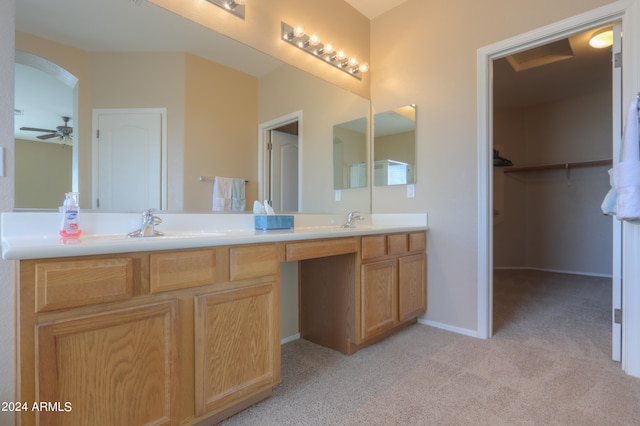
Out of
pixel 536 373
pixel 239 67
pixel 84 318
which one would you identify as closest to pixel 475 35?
pixel 239 67

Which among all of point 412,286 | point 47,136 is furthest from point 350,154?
point 47,136

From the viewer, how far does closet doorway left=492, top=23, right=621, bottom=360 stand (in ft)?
11.7

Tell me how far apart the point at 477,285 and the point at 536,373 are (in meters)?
0.67

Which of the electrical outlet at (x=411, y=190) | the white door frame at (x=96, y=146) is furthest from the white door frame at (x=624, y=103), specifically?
the white door frame at (x=96, y=146)

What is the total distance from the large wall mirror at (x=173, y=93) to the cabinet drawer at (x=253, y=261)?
557 mm

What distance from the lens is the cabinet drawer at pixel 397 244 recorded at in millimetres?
2219

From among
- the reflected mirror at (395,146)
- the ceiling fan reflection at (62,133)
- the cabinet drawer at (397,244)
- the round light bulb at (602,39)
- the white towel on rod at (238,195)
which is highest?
the round light bulb at (602,39)

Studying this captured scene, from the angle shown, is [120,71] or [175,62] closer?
[120,71]

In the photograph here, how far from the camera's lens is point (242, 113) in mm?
2018

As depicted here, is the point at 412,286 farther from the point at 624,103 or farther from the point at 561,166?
the point at 561,166

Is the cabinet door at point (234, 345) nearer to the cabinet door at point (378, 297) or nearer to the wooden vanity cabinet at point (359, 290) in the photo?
the wooden vanity cabinet at point (359, 290)

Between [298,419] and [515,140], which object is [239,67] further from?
[515,140]

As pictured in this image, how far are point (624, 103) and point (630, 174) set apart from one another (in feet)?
1.52

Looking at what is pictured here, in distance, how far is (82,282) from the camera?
98 centimetres
